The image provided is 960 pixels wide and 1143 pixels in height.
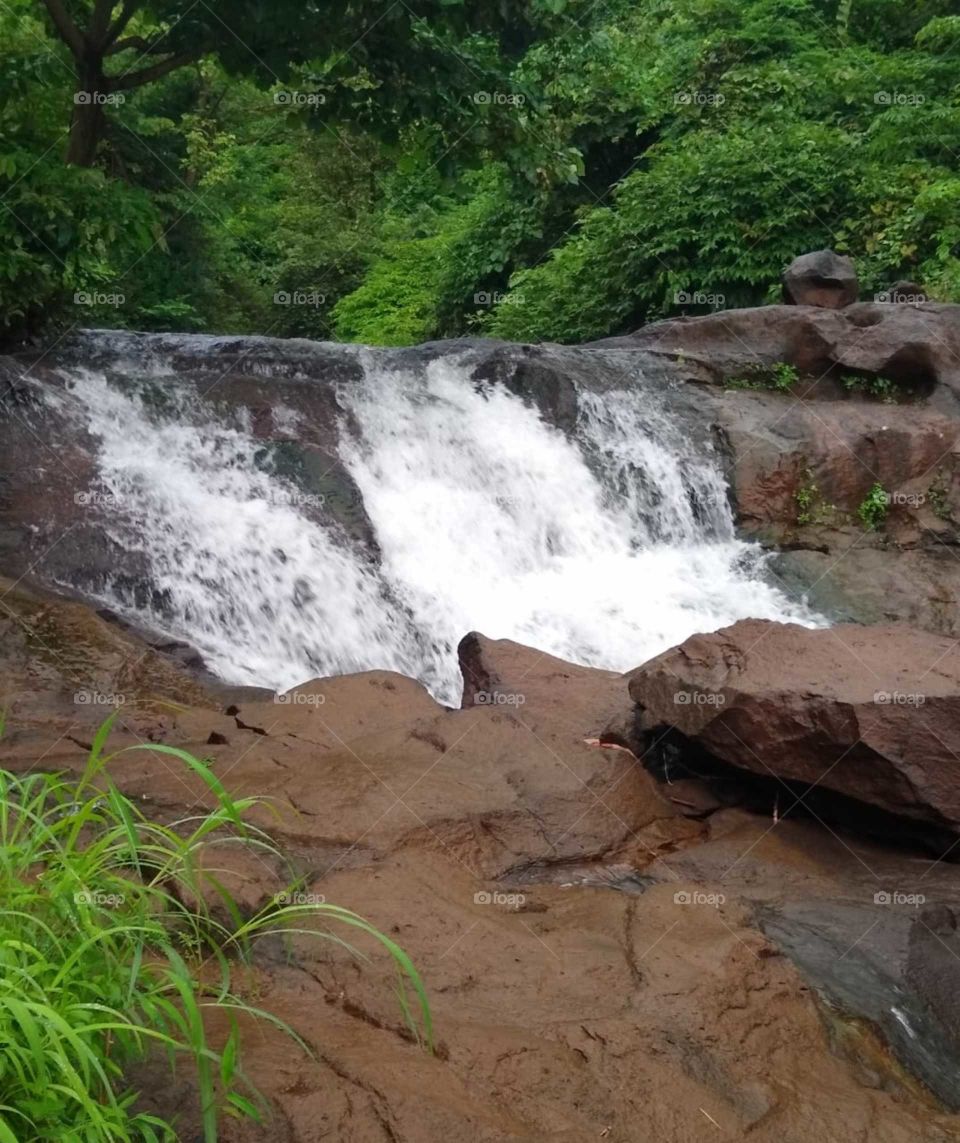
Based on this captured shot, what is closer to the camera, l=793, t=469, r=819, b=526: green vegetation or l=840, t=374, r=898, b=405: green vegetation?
l=793, t=469, r=819, b=526: green vegetation

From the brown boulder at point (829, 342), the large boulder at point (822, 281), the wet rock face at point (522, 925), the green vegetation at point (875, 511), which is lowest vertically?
the green vegetation at point (875, 511)

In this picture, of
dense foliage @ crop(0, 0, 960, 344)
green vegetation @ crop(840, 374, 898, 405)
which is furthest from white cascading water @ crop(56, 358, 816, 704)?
green vegetation @ crop(840, 374, 898, 405)

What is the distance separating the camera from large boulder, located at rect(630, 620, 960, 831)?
4.96 meters

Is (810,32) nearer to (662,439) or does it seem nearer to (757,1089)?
(662,439)

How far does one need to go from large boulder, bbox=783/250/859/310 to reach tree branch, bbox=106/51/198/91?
7754mm

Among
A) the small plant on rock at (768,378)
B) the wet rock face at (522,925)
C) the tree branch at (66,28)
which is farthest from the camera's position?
the small plant on rock at (768,378)

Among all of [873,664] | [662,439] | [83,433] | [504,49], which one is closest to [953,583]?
[662,439]

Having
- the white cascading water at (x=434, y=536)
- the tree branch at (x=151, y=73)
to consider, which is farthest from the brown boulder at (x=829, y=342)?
the tree branch at (x=151, y=73)

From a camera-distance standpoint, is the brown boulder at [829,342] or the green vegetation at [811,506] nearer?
the green vegetation at [811,506]

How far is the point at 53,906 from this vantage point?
8.36 ft

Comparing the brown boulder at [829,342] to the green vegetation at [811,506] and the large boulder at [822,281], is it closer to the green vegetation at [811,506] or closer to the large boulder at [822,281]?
the large boulder at [822,281]

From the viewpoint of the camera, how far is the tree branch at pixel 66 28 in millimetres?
6648

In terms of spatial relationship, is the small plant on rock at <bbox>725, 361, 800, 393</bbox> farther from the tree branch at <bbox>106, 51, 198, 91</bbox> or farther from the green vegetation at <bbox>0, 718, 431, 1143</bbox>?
the green vegetation at <bbox>0, 718, 431, 1143</bbox>

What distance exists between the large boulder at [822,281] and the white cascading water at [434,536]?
2880mm
